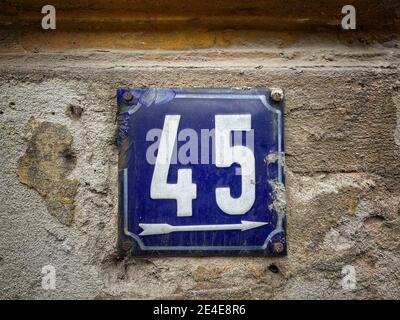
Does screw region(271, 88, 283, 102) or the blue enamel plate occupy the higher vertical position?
screw region(271, 88, 283, 102)

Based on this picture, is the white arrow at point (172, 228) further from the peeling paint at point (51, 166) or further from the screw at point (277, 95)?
the screw at point (277, 95)

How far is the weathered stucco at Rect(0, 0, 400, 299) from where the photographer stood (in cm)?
84

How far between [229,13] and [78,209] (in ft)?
1.60

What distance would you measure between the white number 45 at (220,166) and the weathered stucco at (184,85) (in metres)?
0.07

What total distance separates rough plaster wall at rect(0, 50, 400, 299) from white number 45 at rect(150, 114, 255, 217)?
8 cm

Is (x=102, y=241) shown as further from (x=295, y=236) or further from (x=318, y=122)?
(x=318, y=122)

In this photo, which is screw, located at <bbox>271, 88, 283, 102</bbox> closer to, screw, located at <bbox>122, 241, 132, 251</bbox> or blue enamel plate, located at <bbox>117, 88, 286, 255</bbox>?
blue enamel plate, located at <bbox>117, 88, 286, 255</bbox>

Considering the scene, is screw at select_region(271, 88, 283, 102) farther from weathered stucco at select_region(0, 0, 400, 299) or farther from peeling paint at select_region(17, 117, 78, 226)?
peeling paint at select_region(17, 117, 78, 226)

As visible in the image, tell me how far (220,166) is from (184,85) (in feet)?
0.57

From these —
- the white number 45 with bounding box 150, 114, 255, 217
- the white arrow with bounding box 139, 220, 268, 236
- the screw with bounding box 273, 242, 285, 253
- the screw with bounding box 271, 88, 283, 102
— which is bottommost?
the screw with bounding box 273, 242, 285, 253

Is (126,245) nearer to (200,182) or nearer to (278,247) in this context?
(200,182)

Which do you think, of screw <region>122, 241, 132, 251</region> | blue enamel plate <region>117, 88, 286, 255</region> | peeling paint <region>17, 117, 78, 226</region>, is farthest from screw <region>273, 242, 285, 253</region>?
peeling paint <region>17, 117, 78, 226</region>

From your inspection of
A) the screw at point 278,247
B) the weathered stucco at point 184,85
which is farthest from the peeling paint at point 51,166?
the screw at point 278,247

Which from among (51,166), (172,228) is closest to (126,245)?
(172,228)
